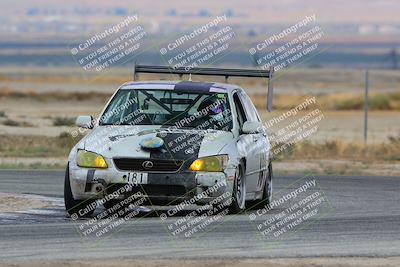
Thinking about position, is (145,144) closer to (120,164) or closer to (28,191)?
(120,164)

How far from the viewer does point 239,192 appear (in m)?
15.9

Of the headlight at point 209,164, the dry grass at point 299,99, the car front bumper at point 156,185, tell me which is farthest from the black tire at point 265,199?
the dry grass at point 299,99

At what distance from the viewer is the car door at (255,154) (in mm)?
16766

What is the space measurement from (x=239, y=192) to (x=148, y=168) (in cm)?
130

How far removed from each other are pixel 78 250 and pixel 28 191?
7.69m

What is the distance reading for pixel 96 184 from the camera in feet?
49.9

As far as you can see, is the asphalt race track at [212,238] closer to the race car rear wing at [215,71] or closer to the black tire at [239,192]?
the black tire at [239,192]

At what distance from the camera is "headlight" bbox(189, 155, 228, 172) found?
601 inches

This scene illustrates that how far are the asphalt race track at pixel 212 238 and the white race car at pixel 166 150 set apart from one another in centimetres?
35

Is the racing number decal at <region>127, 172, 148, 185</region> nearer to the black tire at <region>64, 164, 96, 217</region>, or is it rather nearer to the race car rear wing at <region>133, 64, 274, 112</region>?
the black tire at <region>64, 164, 96, 217</region>

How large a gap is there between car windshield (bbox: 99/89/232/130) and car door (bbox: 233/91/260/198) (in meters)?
0.31

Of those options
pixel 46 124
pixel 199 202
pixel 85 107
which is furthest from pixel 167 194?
pixel 85 107

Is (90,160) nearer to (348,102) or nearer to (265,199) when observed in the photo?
(265,199)

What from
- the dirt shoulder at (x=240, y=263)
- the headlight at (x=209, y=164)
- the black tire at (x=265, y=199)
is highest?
the dirt shoulder at (x=240, y=263)
